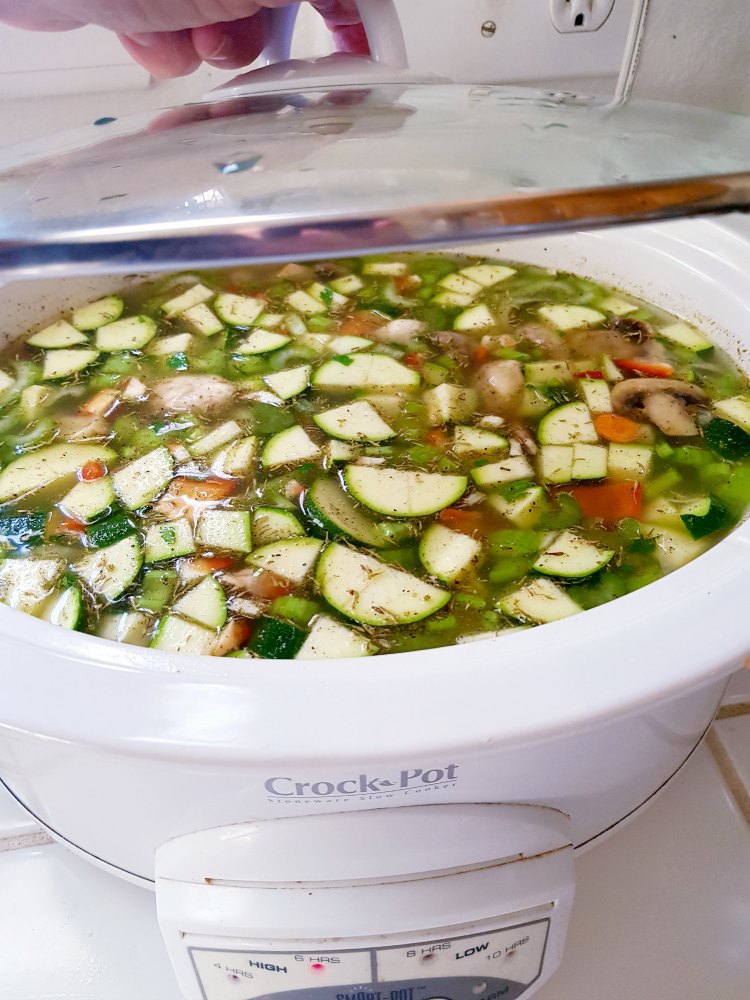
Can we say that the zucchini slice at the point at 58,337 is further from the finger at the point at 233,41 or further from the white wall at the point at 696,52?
Answer: the white wall at the point at 696,52

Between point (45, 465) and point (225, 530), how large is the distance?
13.3 inches

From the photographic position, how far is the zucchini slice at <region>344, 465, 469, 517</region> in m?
1.08

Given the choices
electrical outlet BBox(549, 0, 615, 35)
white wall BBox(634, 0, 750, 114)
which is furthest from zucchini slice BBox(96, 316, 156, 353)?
white wall BBox(634, 0, 750, 114)

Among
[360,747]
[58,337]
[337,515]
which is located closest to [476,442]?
[337,515]

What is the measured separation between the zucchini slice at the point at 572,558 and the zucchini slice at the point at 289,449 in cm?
39

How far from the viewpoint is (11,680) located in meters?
0.64

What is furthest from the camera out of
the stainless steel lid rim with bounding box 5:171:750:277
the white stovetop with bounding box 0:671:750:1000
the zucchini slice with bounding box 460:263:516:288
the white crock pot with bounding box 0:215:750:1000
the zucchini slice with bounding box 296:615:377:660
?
the zucchini slice with bounding box 460:263:516:288

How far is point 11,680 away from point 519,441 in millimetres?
815

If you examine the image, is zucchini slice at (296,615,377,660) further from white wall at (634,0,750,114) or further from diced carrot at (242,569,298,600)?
white wall at (634,0,750,114)

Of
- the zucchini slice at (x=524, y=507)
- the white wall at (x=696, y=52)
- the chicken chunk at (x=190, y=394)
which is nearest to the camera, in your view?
the zucchini slice at (x=524, y=507)

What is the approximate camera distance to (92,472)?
118 cm

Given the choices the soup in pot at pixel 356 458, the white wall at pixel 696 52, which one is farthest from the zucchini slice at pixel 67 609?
the white wall at pixel 696 52

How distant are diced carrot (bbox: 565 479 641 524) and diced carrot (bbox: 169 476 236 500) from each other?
1.61ft

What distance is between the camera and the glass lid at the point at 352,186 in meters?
0.52
